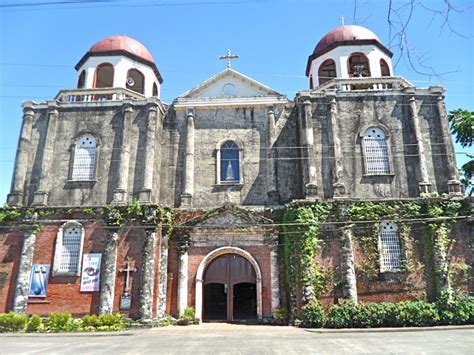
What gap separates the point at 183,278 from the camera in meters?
17.5

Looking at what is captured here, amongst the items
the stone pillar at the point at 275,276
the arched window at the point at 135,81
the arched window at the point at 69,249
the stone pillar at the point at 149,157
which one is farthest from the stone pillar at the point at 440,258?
the arched window at the point at 135,81

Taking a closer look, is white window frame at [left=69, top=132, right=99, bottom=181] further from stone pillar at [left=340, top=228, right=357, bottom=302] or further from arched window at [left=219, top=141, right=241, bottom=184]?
stone pillar at [left=340, top=228, right=357, bottom=302]

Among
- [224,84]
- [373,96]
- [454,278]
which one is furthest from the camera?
[224,84]

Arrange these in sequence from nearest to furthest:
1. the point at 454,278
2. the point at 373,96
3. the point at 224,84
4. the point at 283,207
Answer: the point at 454,278 → the point at 283,207 → the point at 373,96 → the point at 224,84

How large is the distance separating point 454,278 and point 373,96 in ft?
30.1

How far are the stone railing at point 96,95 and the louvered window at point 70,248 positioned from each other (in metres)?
6.87

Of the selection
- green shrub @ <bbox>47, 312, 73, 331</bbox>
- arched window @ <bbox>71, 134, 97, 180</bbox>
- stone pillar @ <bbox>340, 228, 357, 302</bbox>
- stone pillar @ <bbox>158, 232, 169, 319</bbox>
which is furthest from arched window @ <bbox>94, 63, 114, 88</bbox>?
stone pillar @ <bbox>340, 228, 357, 302</bbox>

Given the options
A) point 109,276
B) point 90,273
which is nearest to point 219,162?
point 109,276

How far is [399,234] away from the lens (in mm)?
17094

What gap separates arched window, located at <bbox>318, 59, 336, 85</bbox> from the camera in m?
21.2

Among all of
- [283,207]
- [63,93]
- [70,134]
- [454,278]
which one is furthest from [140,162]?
[454,278]

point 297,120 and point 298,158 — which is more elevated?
point 297,120

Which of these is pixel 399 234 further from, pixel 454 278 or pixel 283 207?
pixel 283 207

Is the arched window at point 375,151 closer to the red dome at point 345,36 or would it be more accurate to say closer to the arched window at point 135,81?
the red dome at point 345,36
